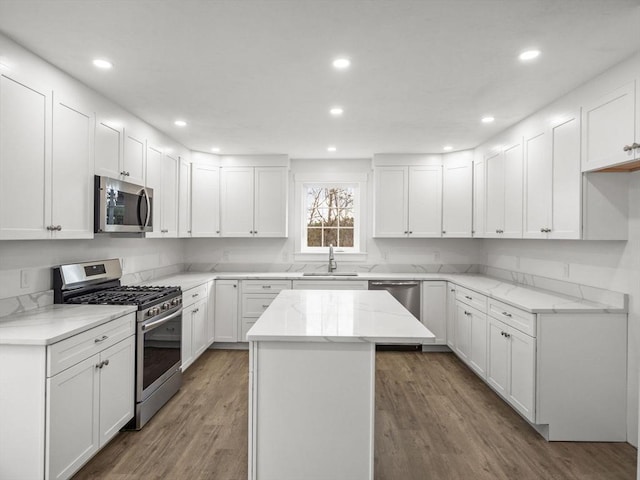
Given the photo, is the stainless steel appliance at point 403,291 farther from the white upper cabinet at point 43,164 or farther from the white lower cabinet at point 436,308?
the white upper cabinet at point 43,164

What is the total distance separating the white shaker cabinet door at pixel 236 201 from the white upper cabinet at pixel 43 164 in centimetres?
232

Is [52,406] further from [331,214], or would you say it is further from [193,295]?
[331,214]

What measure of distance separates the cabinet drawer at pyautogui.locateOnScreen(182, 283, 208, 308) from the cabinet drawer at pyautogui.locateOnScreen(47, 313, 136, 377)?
1.07m

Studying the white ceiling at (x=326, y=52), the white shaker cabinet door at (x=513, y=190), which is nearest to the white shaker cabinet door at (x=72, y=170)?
the white ceiling at (x=326, y=52)

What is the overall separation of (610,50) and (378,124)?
6.10ft

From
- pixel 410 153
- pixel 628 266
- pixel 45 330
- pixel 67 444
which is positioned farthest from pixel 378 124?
pixel 67 444

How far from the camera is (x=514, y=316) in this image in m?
2.96

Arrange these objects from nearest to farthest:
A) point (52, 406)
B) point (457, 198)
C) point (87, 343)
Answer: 1. point (52, 406)
2. point (87, 343)
3. point (457, 198)

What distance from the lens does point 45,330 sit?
2.01 metres

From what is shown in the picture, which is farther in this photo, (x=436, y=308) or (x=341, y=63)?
(x=436, y=308)

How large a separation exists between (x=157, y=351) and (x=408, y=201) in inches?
134

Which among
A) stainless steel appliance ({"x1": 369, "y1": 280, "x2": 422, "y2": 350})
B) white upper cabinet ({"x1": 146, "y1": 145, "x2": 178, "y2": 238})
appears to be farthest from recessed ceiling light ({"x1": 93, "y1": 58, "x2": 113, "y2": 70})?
stainless steel appliance ({"x1": 369, "y1": 280, "x2": 422, "y2": 350})

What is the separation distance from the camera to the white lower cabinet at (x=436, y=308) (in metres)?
4.67

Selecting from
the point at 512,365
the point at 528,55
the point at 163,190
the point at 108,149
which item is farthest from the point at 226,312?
the point at 528,55
